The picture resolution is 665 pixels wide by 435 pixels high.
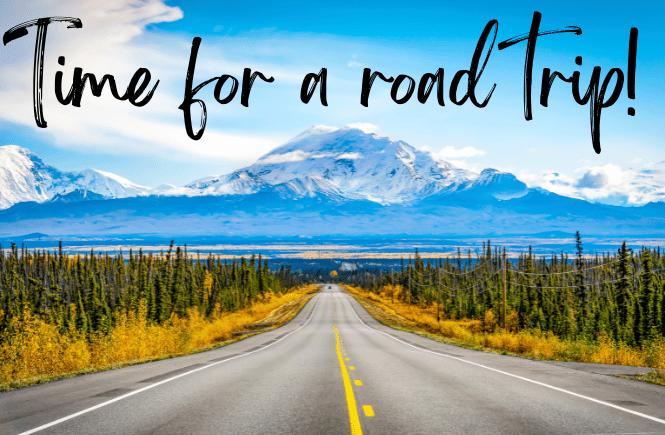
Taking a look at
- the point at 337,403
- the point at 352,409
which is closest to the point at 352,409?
the point at 352,409

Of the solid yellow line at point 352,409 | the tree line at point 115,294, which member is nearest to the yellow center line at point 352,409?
the solid yellow line at point 352,409

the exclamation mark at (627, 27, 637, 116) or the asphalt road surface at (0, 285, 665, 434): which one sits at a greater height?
the exclamation mark at (627, 27, 637, 116)

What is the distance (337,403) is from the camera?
932cm

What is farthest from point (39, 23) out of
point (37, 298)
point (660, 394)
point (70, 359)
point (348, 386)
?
point (37, 298)

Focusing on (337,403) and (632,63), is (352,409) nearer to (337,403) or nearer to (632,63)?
(337,403)

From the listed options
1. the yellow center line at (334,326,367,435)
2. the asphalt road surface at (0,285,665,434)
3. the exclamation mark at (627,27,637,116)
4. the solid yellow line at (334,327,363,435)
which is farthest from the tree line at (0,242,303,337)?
the exclamation mark at (627,27,637,116)

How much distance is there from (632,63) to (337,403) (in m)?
11.5

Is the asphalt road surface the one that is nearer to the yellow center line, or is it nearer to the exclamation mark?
the yellow center line

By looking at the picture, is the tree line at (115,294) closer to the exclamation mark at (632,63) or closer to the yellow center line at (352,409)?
the yellow center line at (352,409)

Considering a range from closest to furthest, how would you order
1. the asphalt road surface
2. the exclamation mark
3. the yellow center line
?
the yellow center line, the asphalt road surface, the exclamation mark

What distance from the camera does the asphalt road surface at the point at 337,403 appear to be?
742 centimetres

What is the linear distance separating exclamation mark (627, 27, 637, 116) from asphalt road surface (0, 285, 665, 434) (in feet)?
24.9

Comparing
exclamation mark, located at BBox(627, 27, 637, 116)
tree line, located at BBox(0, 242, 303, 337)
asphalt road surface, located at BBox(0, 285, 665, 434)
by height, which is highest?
exclamation mark, located at BBox(627, 27, 637, 116)

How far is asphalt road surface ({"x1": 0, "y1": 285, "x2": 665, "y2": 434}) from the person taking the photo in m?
7.42
